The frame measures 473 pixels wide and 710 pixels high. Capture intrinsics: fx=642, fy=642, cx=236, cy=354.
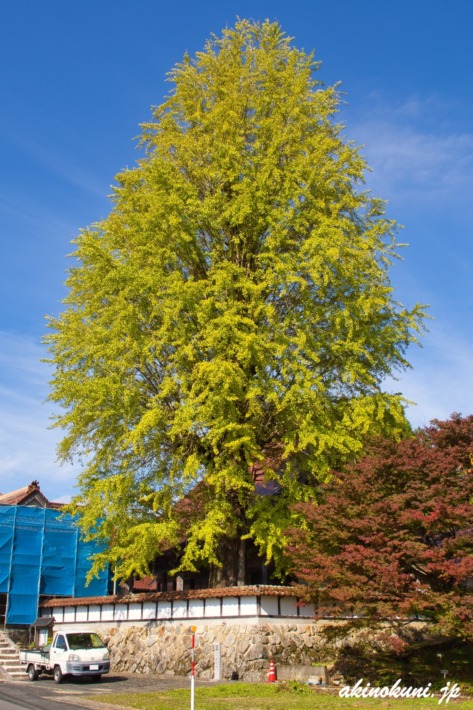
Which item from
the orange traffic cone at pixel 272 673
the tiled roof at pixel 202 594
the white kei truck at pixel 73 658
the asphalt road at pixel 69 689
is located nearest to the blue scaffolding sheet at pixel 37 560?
the tiled roof at pixel 202 594

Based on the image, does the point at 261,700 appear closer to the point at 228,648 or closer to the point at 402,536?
the point at 402,536

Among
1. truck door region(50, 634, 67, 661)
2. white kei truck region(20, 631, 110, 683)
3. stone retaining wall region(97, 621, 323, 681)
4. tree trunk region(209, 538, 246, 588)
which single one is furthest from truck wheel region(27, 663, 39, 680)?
tree trunk region(209, 538, 246, 588)

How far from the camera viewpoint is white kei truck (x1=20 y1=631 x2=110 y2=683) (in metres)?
19.2

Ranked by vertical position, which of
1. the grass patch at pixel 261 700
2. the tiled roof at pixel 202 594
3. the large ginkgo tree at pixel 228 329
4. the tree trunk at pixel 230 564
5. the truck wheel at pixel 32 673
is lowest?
the truck wheel at pixel 32 673

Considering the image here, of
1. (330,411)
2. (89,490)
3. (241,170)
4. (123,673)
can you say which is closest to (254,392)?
(330,411)

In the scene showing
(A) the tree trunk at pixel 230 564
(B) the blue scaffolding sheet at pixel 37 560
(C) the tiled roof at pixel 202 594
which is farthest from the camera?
(B) the blue scaffolding sheet at pixel 37 560

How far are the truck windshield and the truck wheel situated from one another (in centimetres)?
219

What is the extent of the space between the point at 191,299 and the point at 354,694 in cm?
1185

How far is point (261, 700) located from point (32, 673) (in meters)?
10.2

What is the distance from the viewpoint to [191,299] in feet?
66.8

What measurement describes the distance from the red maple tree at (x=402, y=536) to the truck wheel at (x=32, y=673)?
9.94 m

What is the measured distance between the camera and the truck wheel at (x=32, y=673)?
67.8ft

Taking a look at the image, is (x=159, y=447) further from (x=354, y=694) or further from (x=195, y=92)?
(x=195, y=92)

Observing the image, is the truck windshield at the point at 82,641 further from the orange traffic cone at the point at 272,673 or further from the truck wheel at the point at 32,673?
the orange traffic cone at the point at 272,673
